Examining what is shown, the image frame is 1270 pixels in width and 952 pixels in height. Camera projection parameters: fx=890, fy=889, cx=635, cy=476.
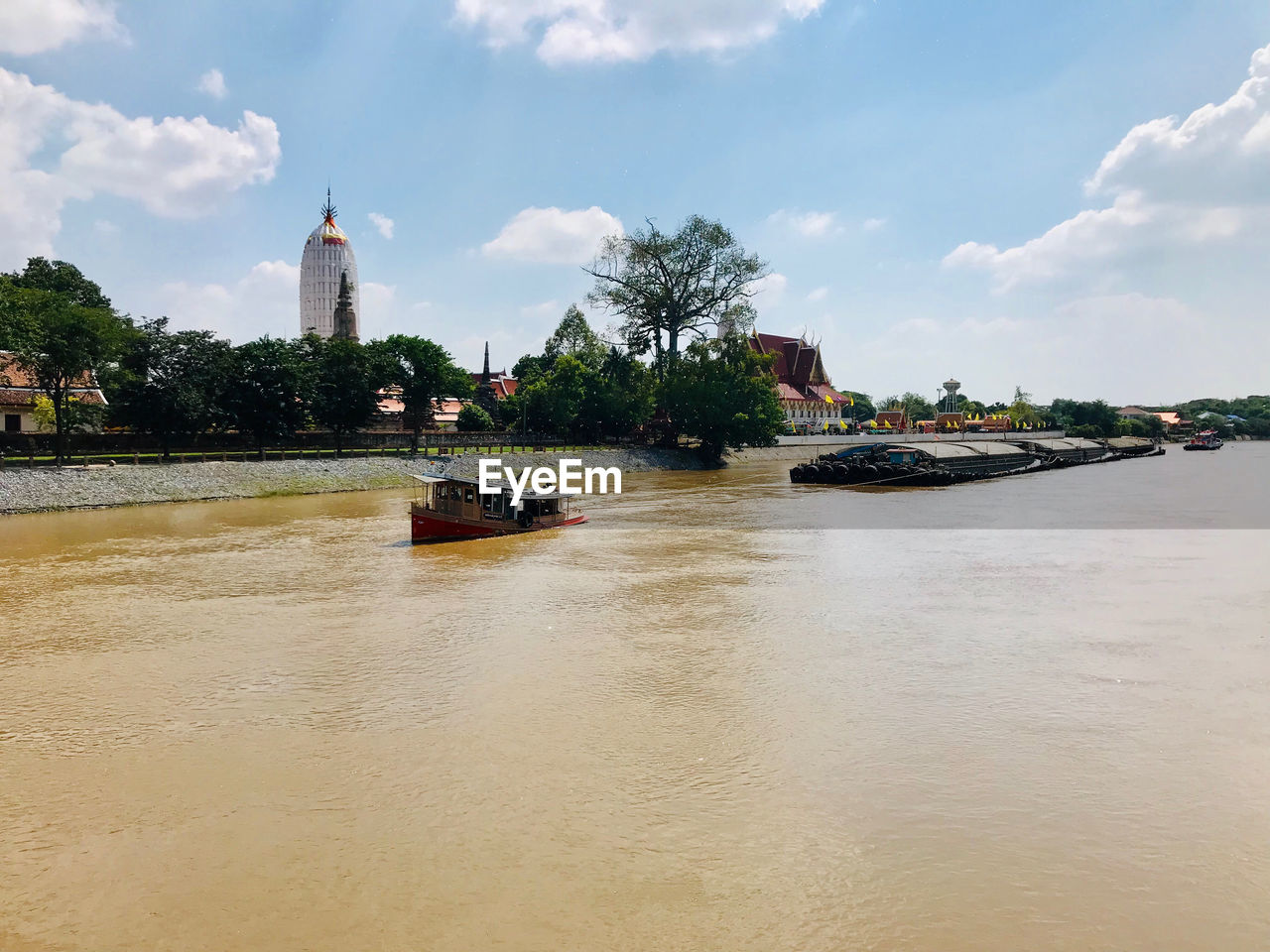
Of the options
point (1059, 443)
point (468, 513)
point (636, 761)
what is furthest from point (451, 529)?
point (1059, 443)

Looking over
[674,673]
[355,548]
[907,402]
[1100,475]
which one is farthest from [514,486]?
[907,402]

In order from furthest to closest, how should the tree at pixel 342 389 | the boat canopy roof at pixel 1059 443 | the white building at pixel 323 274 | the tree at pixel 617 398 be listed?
the white building at pixel 323 274 → the boat canopy roof at pixel 1059 443 → the tree at pixel 617 398 → the tree at pixel 342 389

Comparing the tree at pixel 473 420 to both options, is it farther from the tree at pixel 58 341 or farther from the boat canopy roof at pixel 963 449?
the boat canopy roof at pixel 963 449

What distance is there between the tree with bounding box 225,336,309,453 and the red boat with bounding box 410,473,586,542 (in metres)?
24.0

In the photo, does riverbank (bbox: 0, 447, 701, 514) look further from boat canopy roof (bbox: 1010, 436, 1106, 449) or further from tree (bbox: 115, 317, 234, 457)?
boat canopy roof (bbox: 1010, 436, 1106, 449)

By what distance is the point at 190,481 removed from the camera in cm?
4366

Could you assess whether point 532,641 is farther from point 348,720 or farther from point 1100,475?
point 1100,475

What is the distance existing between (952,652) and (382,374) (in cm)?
5041

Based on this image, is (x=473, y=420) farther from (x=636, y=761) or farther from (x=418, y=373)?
→ (x=636, y=761)

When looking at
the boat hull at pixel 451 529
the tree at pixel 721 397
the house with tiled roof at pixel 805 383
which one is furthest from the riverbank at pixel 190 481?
the house with tiled roof at pixel 805 383

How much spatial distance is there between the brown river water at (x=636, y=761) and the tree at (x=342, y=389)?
3320cm

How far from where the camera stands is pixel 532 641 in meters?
16.5

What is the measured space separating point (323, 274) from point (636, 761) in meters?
158

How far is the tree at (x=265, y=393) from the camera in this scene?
51.5 metres
